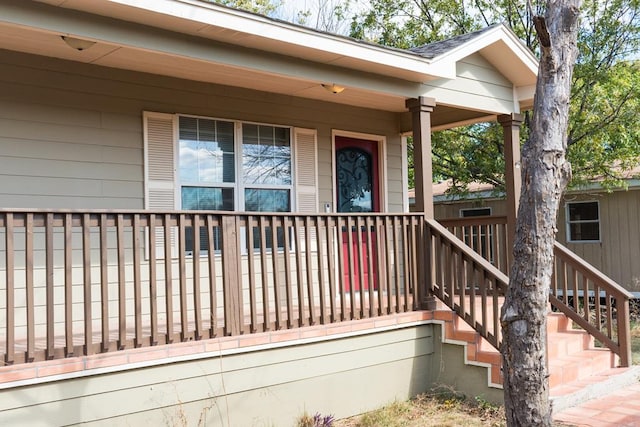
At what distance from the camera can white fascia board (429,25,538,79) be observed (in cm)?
641

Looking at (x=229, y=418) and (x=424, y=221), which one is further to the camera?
(x=424, y=221)

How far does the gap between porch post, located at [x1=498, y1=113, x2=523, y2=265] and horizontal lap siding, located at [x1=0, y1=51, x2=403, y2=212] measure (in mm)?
3237

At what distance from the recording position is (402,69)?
241 inches

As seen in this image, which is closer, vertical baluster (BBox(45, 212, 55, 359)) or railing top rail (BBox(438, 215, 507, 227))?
vertical baluster (BBox(45, 212, 55, 359))

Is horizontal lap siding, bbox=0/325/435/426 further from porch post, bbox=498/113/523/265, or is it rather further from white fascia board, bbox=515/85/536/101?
white fascia board, bbox=515/85/536/101

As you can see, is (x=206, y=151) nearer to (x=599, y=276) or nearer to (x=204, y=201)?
(x=204, y=201)

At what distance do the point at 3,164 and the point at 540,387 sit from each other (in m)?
4.38

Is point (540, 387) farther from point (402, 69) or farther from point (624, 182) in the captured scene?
point (624, 182)

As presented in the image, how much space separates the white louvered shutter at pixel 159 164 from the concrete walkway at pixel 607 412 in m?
3.80

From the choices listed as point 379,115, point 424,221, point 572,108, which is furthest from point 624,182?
point 424,221

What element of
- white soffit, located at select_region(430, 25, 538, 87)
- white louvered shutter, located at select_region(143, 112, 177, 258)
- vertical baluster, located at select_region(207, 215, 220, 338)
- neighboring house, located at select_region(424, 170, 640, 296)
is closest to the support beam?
white soffit, located at select_region(430, 25, 538, 87)

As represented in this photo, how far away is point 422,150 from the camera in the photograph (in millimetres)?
6453

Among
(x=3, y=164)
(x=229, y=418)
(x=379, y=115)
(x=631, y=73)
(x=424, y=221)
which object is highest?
(x=631, y=73)

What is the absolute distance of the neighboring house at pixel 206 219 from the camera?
4.14 meters
